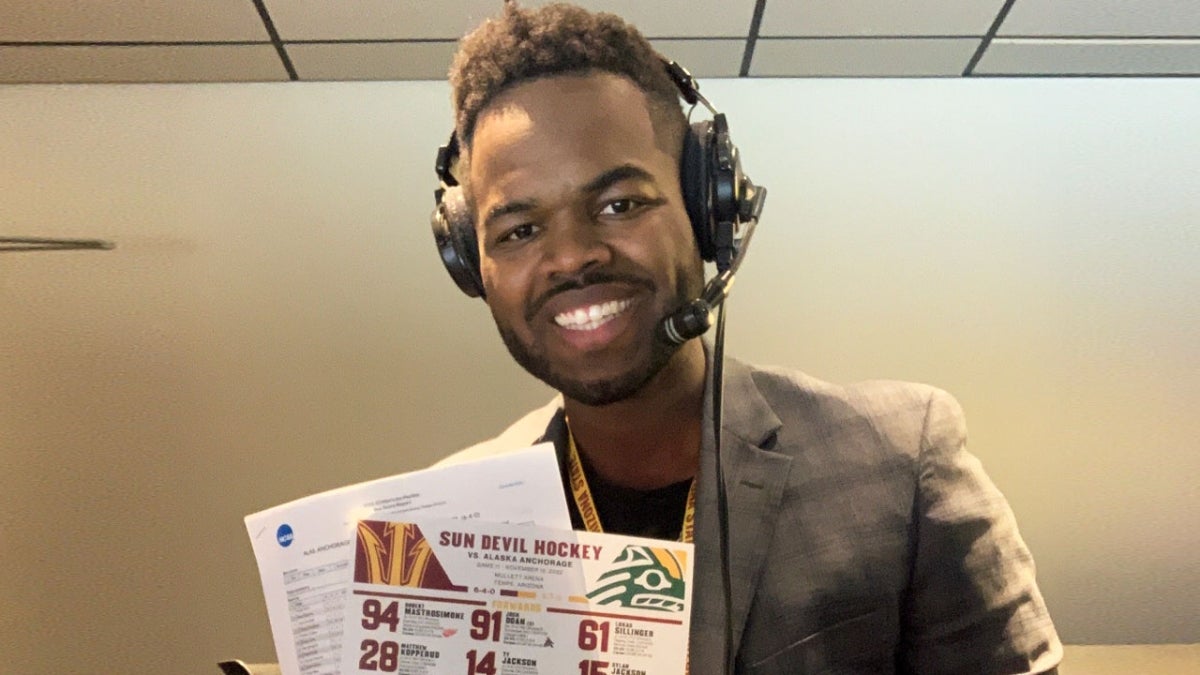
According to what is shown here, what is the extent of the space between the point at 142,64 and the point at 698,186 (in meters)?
1.64

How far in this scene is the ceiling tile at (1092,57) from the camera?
1897 millimetres

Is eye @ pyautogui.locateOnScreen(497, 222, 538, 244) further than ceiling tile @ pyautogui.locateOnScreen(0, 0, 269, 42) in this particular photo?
No

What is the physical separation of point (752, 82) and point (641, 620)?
63.9 inches

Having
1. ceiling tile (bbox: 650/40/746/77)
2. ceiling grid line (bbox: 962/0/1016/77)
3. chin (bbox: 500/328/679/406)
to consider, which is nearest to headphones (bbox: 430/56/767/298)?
chin (bbox: 500/328/679/406)

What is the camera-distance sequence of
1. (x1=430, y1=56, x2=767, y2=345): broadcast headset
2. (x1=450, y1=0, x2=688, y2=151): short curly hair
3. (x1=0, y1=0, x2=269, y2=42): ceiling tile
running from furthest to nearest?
(x1=0, y1=0, x2=269, y2=42): ceiling tile
(x1=450, y1=0, x2=688, y2=151): short curly hair
(x1=430, y1=56, x2=767, y2=345): broadcast headset

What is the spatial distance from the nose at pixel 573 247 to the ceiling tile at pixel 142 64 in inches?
52.7

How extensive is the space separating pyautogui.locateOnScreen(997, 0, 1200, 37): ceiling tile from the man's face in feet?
4.23

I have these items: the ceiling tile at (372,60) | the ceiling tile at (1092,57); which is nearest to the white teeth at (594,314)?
the ceiling tile at (372,60)

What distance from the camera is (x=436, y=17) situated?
179cm

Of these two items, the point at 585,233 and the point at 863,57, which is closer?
the point at 585,233

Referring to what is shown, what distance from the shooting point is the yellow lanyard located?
3.01 ft

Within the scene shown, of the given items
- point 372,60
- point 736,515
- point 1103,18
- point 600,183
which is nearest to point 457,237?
point 600,183

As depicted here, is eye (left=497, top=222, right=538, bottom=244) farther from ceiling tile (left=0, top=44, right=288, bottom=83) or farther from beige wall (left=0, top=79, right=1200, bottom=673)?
ceiling tile (left=0, top=44, right=288, bottom=83)

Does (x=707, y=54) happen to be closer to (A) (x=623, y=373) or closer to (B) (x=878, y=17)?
(B) (x=878, y=17)
